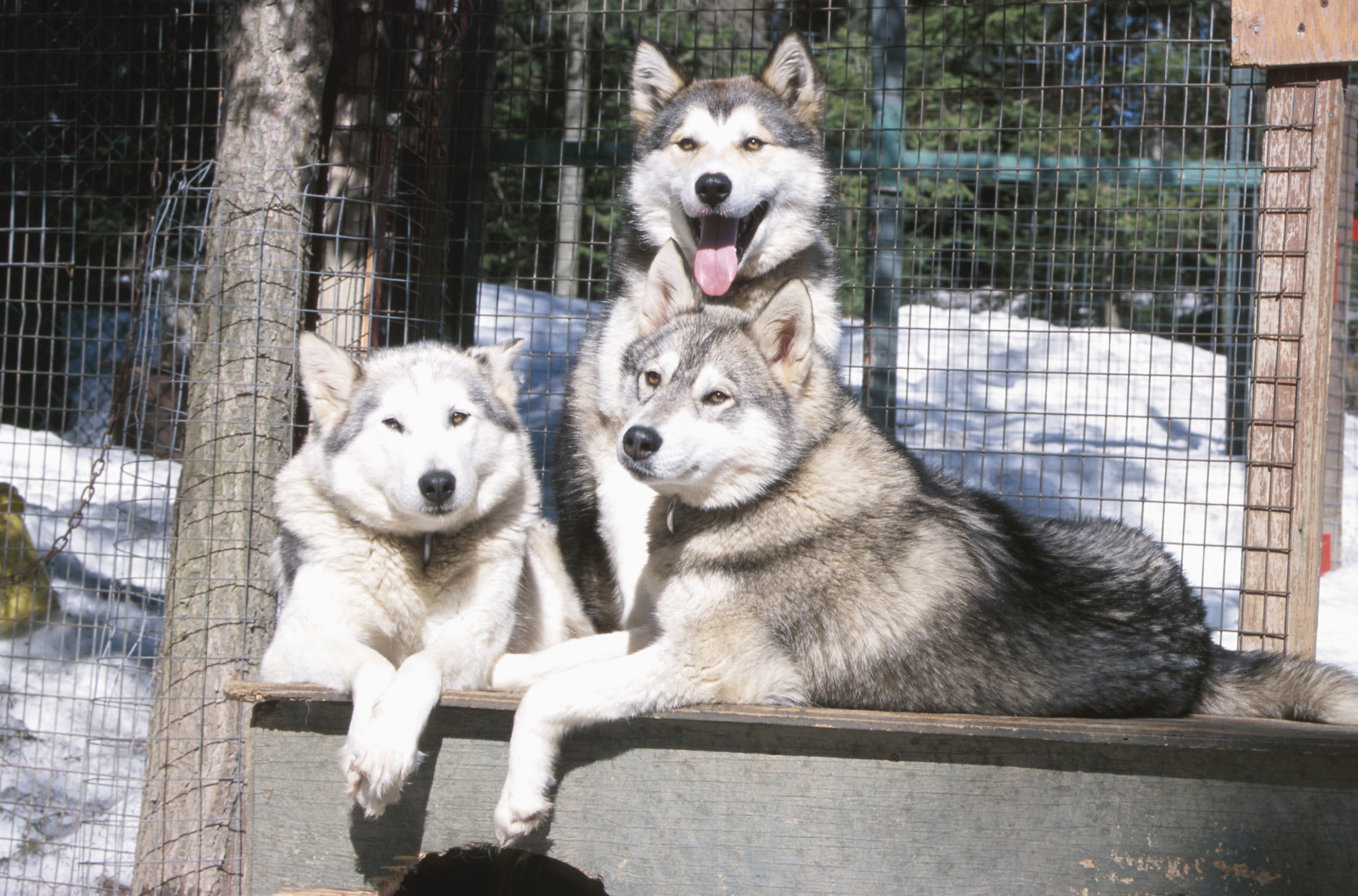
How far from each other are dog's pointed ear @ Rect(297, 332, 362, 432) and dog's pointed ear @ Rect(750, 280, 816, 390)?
1.26 metres

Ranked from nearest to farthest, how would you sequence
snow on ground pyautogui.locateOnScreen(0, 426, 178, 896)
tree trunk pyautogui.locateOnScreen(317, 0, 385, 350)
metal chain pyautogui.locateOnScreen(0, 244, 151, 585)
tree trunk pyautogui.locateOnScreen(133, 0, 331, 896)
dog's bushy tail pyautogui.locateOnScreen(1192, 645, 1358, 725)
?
dog's bushy tail pyautogui.locateOnScreen(1192, 645, 1358, 725) < tree trunk pyautogui.locateOnScreen(133, 0, 331, 896) < metal chain pyautogui.locateOnScreen(0, 244, 151, 585) < tree trunk pyautogui.locateOnScreen(317, 0, 385, 350) < snow on ground pyautogui.locateOnScreen(0, 426, 178, 896)

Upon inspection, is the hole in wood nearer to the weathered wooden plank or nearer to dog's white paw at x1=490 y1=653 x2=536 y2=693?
dog's white paw at x1=490 y1=653 x2=536 y2=693

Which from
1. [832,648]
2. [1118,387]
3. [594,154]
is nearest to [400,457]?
[832,648]

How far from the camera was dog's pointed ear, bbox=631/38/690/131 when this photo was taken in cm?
385

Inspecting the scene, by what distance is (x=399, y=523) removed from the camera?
2.87 meters

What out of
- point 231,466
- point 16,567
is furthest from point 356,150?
point 16,567

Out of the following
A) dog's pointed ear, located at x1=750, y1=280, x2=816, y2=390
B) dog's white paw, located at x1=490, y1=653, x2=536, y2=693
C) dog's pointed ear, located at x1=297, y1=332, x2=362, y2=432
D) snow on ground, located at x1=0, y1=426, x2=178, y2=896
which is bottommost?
snow on ground, located at x1=0, y1=426, x2=178, y2=896

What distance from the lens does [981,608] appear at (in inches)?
105

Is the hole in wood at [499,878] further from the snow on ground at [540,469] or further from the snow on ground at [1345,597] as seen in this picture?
the snow on ground at [1345,597]

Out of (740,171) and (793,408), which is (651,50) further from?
(793,408)

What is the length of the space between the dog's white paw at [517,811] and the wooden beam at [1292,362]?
2815 mm

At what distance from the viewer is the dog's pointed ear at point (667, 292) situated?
3.08 m

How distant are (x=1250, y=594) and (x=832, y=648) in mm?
2058

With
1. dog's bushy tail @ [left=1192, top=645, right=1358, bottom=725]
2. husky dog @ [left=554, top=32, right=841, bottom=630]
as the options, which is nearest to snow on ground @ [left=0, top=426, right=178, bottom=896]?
husky dog @ [left=554, top=32, right=841, bottom=630]
